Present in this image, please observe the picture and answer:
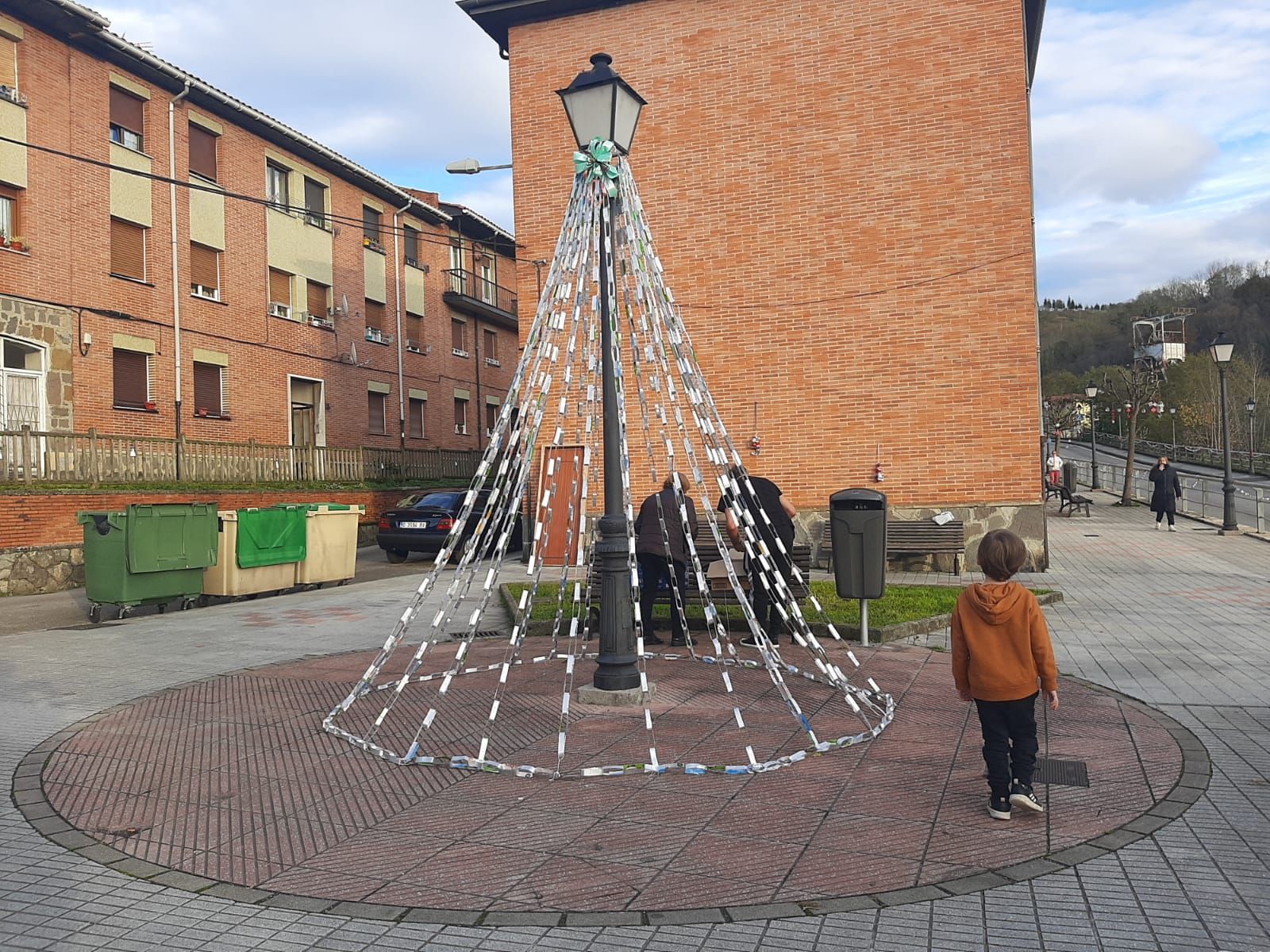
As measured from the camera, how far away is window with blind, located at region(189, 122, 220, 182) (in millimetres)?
23422

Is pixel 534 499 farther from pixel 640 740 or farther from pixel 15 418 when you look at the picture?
pixel 640 740

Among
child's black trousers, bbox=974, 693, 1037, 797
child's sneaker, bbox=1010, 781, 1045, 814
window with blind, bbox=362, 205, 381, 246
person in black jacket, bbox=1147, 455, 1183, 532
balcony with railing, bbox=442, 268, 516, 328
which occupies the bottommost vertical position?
child's sneaker, bbox=1010, 781, 1045, 814

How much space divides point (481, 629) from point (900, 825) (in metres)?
7.13

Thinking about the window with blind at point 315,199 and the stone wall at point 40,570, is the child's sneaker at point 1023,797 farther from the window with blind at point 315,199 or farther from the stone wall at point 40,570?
the window with blind at point 315,199

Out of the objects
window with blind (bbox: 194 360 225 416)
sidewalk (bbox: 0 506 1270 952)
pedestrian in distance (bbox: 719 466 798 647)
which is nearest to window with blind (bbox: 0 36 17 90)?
window with blind (bbox: 194 360 225 416)

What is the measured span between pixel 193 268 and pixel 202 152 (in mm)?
2901

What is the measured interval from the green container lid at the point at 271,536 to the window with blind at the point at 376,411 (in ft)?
51.1

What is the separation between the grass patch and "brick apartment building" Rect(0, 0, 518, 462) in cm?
747

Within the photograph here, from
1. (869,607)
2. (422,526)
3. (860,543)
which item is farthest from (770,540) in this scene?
(422,526)

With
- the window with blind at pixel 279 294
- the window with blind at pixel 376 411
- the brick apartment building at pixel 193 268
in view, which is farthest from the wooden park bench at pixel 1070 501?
the window with blind at pixel 279 294

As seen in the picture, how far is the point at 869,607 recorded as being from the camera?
10.8 metres

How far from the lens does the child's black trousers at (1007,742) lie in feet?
14.9

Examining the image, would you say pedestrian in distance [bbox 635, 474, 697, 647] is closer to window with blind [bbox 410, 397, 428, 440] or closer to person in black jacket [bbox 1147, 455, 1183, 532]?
person in black jacket [bbox 1147, 455, 1183, 532]

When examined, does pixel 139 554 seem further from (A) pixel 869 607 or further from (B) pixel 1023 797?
(B) pixel 1023 797
